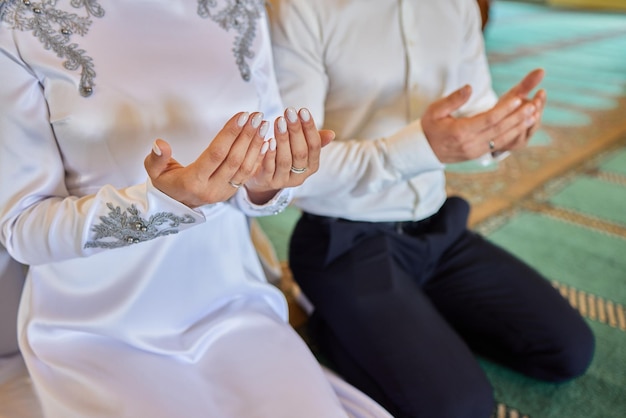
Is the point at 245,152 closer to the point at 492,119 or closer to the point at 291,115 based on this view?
the point at 291,115

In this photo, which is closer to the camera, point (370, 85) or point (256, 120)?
point (256, 120)

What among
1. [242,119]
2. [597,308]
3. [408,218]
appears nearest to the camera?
[242,119]

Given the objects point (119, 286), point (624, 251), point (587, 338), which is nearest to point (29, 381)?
point (119, 286)

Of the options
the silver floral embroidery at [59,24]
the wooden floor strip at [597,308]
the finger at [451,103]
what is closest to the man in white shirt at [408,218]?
the finger at [451,103]

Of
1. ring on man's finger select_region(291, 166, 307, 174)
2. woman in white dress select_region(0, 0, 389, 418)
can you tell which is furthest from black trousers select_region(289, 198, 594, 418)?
ring on man's finger select_region(291, 166, 307, 174)

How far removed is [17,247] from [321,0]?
65 cm

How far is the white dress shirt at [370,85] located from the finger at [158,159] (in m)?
0.37

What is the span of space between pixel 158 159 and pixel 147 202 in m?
0.07

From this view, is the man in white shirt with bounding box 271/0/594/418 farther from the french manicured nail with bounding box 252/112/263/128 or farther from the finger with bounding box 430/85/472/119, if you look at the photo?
the french manicured nail with bounding box 252/112/263/128

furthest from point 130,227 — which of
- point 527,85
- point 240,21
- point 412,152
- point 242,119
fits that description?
point 527,85

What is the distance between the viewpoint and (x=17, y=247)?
72 cm

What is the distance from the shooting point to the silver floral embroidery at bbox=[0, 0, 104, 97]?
0.70m

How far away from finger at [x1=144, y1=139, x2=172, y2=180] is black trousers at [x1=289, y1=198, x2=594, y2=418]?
0.47 m

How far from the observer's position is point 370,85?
1018mm
